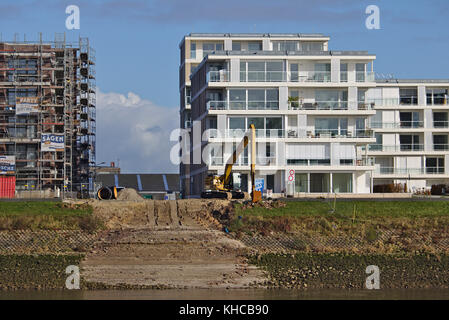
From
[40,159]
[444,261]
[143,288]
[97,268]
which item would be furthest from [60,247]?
[40,159]

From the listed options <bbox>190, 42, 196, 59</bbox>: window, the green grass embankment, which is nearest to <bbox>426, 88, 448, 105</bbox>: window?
<bbox>190, 42, 196, 59</bbox>: window

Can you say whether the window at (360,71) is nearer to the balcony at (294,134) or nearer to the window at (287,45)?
the balcony at (294,134)

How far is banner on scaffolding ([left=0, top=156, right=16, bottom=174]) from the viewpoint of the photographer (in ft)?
278

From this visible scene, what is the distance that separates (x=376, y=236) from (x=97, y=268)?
1727 centimetres

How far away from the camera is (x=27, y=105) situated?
86.1 metres

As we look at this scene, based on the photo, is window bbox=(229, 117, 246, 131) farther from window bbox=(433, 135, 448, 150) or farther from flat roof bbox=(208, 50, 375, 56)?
window bbox=(433, 135, 448, 150)

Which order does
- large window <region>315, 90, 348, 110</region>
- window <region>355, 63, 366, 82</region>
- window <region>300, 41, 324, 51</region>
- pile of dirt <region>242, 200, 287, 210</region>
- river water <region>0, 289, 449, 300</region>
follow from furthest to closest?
window <region>300, 41, 324, 51</region>, window <region>355, 63, 366, 82</region>, large window <region>315, 90, 348, 110</region>, pile of dirt <region>242, 200, 287, 210</region>, river water <region>0, 289, 449, 300</region>

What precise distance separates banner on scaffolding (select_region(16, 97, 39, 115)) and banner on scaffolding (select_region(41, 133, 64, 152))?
10.5ft

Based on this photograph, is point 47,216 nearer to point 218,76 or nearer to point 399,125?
point 218,76

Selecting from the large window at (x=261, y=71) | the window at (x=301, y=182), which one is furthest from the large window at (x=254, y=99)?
the window at (x=301, y=182)

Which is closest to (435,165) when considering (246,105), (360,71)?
(360,71)

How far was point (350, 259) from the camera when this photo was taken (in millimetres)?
44812

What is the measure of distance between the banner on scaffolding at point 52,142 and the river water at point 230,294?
47075mm
